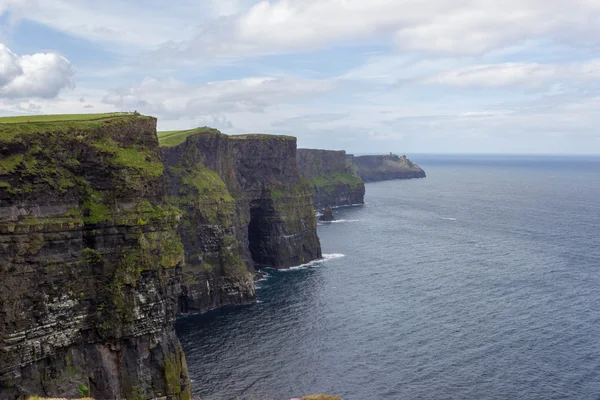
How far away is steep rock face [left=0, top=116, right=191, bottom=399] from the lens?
170 feet

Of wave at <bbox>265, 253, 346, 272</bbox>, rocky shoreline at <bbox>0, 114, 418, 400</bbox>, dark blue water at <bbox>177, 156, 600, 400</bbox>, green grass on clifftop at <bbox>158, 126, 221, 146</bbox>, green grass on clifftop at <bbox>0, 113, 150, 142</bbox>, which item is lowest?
dark blue water at <bbox>177, 156, 600, 400</bbox>

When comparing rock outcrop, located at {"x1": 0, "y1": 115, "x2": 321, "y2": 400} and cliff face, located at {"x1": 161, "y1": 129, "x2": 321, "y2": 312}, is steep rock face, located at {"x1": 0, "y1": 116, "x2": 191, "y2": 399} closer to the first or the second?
rock outcrop, located at {"x1": 0, "y1": 115, "x2": 321, "y2": 400}

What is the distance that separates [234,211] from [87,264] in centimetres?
5703

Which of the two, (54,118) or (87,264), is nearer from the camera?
(87,264)

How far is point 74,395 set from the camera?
54.1 m

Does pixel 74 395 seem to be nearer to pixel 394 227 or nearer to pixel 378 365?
pixel 378 365

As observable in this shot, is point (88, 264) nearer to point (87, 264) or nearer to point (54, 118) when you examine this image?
point (87, 264)

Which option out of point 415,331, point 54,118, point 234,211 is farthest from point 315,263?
point 54,118

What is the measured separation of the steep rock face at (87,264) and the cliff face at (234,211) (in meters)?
37.0

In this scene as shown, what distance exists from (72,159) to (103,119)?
906 cm

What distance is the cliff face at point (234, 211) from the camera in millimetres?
103000

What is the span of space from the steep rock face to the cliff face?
37048 millimetres

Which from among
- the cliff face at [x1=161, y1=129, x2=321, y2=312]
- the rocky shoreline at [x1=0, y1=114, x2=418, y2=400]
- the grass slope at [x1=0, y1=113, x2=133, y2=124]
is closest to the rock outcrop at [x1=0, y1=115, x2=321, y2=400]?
the rocky shoreline at [x1=0, y1=114, x2=418, y2=400]

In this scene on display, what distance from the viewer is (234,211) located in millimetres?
113562
